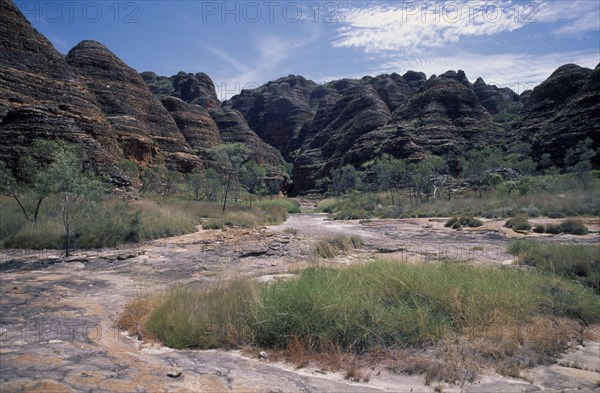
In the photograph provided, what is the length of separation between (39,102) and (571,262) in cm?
3994

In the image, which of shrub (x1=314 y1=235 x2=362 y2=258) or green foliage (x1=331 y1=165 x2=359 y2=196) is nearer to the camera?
shrub (x1=314 y1=235 x2=362 y2=258)

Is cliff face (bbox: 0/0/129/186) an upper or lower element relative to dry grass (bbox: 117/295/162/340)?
upper

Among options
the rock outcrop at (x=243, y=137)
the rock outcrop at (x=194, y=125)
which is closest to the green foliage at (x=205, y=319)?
the rock outcrop at (x=194, y=125)

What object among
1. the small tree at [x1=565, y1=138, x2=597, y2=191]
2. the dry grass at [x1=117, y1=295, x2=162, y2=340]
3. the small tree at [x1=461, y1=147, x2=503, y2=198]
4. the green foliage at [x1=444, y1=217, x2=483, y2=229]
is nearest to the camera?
the dry grass at [x1=117, y1=295, x2=162, y2=340]

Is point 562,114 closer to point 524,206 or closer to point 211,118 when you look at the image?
point 524,206

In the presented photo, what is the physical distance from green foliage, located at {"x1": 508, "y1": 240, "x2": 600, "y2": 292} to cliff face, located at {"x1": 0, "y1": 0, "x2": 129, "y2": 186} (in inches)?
1230

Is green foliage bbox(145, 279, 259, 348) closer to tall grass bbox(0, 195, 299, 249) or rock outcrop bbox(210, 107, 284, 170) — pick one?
tall grass bbox(0, 195, 299, 249)

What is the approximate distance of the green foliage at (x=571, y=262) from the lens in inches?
310

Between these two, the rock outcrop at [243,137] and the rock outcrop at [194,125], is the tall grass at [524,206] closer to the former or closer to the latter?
the rock outcrop at [194,125]

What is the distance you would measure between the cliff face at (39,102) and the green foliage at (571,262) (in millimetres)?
31247

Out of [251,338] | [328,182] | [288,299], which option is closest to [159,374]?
[251,338]

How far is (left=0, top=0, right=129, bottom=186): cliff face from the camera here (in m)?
28.0

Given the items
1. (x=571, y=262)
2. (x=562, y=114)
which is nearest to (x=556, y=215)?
(x=571, y=262)

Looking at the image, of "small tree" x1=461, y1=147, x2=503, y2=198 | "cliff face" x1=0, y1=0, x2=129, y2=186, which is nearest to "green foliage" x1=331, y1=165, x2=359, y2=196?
"small tree" x1=461, y1=147, x2=503, y2=198
